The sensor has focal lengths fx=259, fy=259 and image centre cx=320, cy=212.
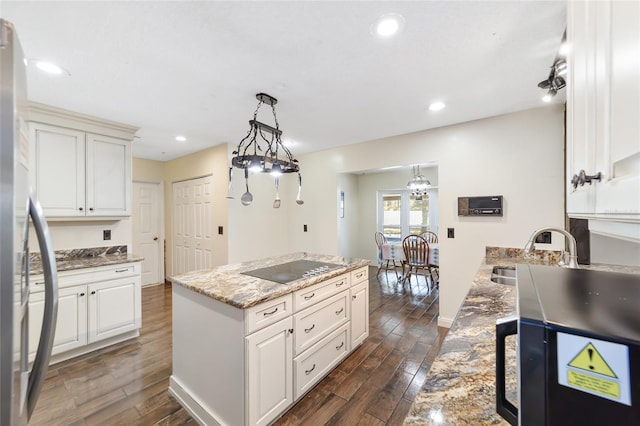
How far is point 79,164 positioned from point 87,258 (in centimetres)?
102

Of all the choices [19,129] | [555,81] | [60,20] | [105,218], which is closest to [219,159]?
[105,218]

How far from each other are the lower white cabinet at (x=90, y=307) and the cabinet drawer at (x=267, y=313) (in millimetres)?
1963

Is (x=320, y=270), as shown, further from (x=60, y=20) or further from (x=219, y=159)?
(x=219, y=159)

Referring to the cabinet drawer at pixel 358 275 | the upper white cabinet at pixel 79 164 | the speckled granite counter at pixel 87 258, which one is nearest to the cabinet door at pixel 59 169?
the upper white cabinet at pixel 79 164

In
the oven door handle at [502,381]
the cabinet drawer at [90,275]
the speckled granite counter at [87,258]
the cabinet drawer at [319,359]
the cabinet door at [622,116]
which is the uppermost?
the cabinet door at [622,116]

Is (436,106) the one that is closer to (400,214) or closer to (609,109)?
(609,109)

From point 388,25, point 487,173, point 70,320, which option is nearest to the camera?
point 388,25

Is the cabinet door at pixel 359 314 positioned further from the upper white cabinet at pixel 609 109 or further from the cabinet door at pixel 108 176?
the cabinet door at pixel 108 176

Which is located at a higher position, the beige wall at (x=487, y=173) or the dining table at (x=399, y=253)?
the beige wall at (x=487, y=173)

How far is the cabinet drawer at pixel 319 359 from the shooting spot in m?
1.81

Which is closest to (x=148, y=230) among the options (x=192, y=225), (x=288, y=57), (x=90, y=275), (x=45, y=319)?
(x=192, y=225)

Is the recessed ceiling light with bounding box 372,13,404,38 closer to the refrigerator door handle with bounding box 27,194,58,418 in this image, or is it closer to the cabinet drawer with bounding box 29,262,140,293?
the refrigerator door handle with bounding box 27,194,58,418

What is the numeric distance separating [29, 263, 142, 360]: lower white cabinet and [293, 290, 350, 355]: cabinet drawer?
2089 mm

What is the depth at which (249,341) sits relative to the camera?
145cm
